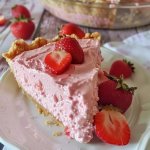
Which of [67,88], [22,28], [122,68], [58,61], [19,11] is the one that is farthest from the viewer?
[19,11]

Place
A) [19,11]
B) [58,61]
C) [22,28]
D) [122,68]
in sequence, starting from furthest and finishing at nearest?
[19,11], [22,28], [122,68], [58,61]

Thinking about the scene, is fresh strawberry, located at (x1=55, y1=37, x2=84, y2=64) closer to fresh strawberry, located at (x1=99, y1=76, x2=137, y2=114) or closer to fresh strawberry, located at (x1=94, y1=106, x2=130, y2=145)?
fresh strawberry, located at (x1=99, y1=76, x2=137, y2=114)


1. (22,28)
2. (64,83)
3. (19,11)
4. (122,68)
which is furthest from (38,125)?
(19,11)

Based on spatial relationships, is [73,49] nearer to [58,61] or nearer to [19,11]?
[58,61]

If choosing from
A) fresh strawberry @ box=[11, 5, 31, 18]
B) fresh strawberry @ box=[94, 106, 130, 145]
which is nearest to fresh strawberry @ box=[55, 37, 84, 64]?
fresh strawberry @ box=[94, 106, 130, 145]

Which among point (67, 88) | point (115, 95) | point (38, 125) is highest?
point (67, 88)

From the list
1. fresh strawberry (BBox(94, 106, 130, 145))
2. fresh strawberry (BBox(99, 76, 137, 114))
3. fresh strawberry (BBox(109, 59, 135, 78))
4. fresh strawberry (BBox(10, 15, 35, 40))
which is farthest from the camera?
fresh strawberry (BBox(10, 15, 35, 40))
